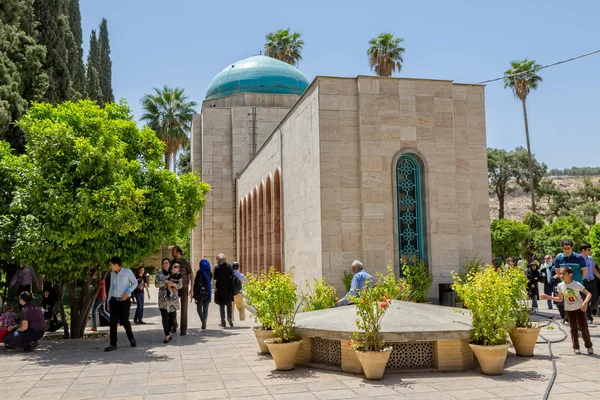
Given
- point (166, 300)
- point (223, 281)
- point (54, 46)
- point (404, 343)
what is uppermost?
point (54, 46)

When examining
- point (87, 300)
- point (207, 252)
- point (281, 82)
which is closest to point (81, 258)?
point (87, 300)

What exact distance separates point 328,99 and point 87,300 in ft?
23.3

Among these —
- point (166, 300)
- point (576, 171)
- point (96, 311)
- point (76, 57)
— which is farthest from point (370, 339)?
point (576, 171)

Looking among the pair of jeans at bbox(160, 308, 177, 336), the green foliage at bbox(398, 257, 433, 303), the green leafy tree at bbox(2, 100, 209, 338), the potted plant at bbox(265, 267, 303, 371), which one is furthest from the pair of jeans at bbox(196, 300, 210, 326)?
the potted plant at bbox(265, 267, 303, 371)

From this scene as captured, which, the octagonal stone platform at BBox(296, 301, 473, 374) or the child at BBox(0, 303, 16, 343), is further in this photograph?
the child at BBox(0, 303, 16, 343)

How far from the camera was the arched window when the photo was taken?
42.7 feet

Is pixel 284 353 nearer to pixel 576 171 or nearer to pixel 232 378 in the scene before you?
pixel 232 378

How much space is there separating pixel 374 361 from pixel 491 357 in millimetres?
1487

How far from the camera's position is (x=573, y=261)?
9.73 m

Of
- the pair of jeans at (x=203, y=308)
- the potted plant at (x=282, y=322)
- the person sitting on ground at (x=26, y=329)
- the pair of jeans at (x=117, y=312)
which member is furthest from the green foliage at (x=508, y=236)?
the person sitting on ground at (x=26, y=329)

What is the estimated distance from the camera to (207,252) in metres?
29.3

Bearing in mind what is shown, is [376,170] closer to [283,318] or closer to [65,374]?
[283,318]

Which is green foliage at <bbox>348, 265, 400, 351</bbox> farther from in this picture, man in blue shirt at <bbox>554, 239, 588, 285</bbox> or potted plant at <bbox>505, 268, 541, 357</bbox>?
man in blue shirt at <bbox>554, 239, 588, 285</bbox>

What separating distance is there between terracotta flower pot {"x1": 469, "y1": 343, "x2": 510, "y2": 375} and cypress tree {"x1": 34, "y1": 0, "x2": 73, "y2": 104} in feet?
67.5
